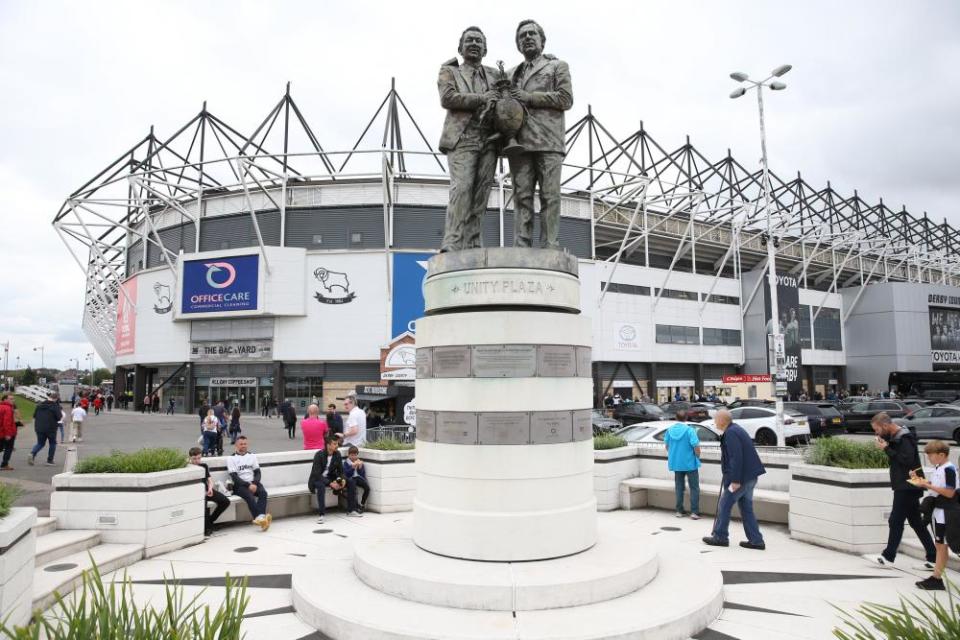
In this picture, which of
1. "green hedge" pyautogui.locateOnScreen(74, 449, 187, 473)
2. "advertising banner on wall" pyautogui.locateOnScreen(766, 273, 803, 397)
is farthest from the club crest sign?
"advertising banner on wall" pyautogui.locateOnScreen(766, 273, 803, 397)

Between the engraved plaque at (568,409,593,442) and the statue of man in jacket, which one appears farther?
the statue of man in jacket

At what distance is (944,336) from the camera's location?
59125 mm

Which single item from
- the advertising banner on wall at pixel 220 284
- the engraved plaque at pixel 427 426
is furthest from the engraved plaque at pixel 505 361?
the advertising banner on wall at pixel 220 284

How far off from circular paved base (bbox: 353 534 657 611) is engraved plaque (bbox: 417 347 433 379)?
2.01m

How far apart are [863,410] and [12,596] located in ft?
105

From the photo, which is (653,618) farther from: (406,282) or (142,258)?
(142,258)

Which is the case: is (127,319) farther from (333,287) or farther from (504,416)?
(504,416)

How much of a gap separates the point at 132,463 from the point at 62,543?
133 centimetres

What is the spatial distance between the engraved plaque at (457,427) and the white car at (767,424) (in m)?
17.1

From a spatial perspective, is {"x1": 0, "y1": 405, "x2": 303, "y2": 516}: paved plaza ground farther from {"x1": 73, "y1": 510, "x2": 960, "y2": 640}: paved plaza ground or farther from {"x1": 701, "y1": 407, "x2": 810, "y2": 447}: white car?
{"x1": 701, "y1": 407, "x2": 810, "y2": 447}: white car

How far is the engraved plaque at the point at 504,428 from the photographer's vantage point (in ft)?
22.2

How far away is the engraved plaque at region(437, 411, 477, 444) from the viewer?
6.83m

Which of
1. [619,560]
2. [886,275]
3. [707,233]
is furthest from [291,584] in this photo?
[886,275]

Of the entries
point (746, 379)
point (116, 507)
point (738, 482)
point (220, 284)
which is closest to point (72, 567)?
point (116, 507)
